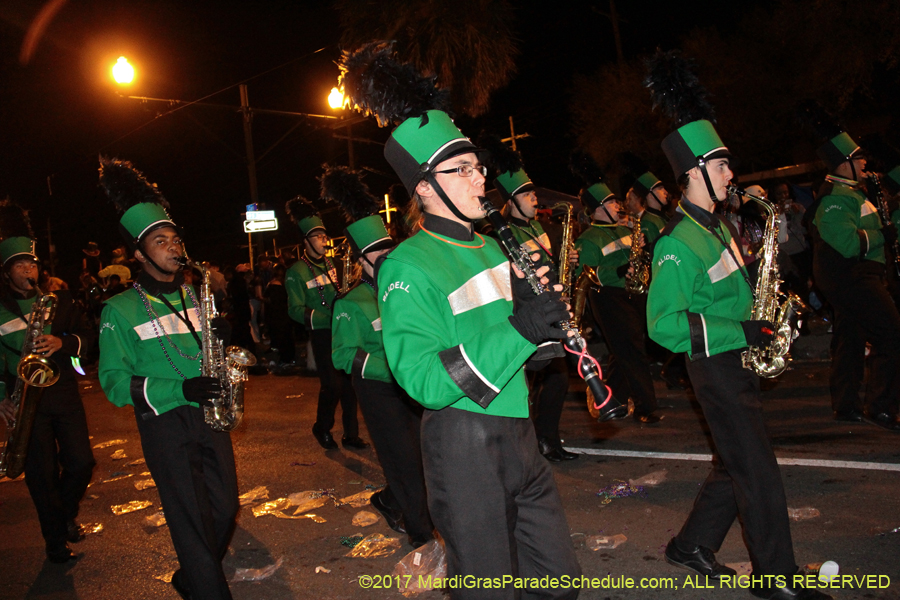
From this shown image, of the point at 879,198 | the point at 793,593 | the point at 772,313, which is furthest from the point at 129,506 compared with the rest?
the point at 879,198

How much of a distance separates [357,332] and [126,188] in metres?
1.85

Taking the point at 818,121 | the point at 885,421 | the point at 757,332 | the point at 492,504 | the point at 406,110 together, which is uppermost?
the point at 818,121

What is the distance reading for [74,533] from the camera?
5.89 meters

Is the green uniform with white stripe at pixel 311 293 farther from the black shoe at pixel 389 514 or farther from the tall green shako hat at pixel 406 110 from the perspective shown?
the tall green shako hat at pixel 406 110

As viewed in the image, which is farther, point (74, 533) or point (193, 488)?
point (74, 533)

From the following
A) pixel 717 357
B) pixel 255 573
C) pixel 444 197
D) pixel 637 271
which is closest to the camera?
pixel 444 197

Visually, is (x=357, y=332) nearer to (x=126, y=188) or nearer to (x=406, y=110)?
(x=126, y=188)

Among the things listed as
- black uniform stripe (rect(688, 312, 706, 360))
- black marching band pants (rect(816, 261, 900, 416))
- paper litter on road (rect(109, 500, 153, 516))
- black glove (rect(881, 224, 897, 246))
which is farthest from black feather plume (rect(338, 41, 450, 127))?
black glove (rect(881, 224, 897, 246))

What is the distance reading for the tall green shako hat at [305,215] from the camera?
9.36m

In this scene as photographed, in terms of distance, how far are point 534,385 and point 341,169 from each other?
2.78m

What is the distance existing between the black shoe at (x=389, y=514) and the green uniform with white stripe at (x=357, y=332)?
1071 millimetres

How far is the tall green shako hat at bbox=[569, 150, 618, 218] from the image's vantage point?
9047mm

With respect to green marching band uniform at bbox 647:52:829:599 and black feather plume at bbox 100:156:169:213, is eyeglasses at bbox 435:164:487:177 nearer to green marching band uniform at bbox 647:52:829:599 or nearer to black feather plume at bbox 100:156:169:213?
green marching band uniform at bbox 647:52:829:599

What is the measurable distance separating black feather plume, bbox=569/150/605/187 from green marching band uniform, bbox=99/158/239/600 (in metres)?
6.25
